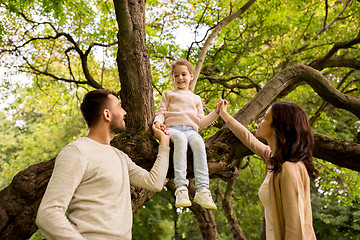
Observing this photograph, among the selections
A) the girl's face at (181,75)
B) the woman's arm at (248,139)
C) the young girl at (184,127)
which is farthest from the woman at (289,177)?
the girl's face at (181,75)

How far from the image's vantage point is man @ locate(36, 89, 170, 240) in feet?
5.69

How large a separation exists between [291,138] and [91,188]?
4.90 feet

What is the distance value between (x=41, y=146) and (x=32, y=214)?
15.9 metres

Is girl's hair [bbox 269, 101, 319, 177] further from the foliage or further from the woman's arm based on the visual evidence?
the foliage

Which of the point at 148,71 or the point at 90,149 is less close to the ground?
the point at 148,71

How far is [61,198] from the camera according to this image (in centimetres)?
177

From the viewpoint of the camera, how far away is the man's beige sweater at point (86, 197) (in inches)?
67.9

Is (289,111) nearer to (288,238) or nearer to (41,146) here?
(288,238)

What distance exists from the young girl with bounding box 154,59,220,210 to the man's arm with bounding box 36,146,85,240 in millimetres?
1154

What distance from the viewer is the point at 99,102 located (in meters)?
2.36

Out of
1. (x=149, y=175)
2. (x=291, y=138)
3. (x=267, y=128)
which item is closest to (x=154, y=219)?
(x=149, y=175)

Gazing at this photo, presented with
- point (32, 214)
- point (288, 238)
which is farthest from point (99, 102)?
point (288, 238)

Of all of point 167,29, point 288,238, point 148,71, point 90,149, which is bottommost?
point 288,238

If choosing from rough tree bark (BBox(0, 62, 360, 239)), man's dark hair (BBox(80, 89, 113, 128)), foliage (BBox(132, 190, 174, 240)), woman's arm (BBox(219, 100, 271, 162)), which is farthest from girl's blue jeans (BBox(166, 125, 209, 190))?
foliage (BBox(132, 190, 174, 240))
